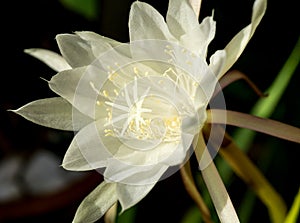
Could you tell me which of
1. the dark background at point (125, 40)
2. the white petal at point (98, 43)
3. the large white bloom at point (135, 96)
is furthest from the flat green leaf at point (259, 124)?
the dark background at point (125, 40)

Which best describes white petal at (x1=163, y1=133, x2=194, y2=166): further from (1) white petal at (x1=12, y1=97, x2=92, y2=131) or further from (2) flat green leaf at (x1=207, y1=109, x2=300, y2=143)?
(1) white petal at (x1=12, y1=97, x2=92, y2=131)

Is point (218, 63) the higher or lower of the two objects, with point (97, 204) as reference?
higher

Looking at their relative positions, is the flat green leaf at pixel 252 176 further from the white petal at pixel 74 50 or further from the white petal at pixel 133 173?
the white petal at pixel 74 50

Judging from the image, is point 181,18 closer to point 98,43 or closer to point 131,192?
point 98,43

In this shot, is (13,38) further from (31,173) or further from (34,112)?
(34,112)

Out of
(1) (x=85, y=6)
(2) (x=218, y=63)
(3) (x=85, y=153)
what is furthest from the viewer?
(1) (x=85, y=6)

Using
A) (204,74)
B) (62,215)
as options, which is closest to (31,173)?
(62,215)

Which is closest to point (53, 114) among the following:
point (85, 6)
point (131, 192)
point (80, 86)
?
point (80, 86)
